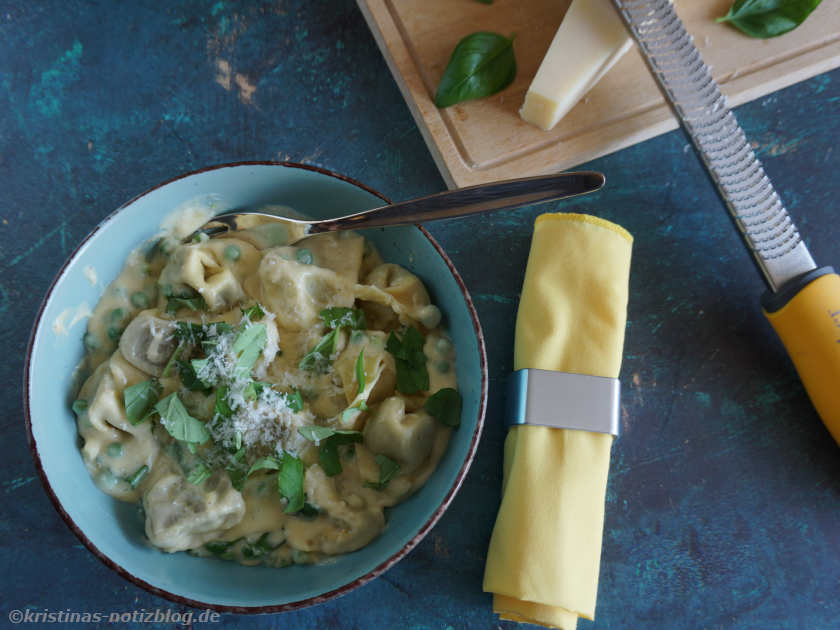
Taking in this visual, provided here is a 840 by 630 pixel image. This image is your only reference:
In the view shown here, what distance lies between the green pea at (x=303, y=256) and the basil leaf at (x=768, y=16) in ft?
5.63

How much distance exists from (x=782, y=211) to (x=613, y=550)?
1.28 m

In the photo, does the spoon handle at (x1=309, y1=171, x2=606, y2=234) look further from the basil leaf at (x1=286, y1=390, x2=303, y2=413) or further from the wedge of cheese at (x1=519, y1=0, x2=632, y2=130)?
the basil leaf at (x1=286, y1=390, x2=303, y2=413)

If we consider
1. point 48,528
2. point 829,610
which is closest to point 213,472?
point 48,528

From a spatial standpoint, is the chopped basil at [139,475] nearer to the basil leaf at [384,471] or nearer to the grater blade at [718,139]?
the basil leaf at [384,471]

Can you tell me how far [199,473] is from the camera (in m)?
1.92

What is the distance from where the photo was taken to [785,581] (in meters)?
2.31

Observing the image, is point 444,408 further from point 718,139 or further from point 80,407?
point 718,139

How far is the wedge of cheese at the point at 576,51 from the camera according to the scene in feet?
→ 7.51

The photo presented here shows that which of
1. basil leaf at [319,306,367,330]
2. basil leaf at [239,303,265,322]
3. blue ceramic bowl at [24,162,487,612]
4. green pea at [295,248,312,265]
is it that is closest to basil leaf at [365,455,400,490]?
blue ceramic bowl at [24,162,487,612]

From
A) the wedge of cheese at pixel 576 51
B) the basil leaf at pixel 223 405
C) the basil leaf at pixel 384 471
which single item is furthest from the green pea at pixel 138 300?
the wedge of cheese at pixel 576 51

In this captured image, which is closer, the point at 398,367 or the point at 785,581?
the point at 398,367

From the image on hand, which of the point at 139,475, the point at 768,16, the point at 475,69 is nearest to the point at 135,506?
the point at 139,475

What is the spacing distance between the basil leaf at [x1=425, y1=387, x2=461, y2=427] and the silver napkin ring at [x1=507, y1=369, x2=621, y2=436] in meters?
0.26

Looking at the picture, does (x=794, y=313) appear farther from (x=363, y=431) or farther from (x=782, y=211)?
(x=363, y=431)
